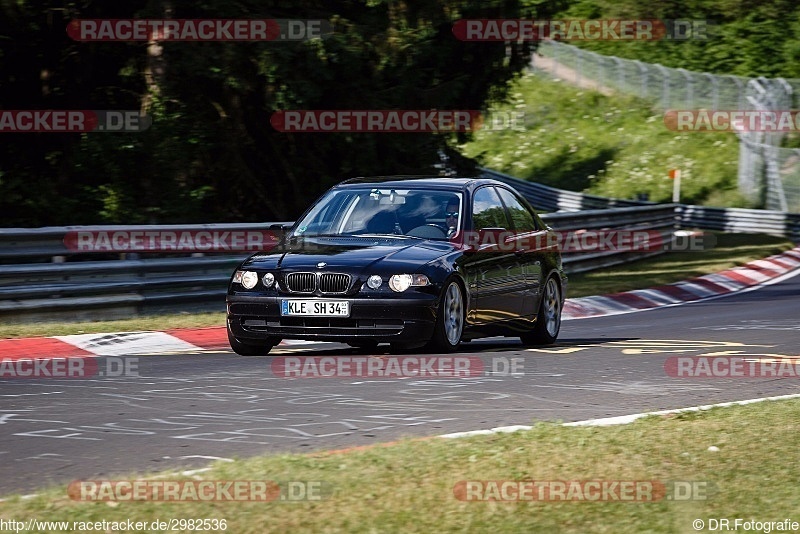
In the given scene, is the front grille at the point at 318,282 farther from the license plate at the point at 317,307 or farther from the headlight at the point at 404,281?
the headlight at the point at 404,281

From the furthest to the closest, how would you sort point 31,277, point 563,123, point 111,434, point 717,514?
1. point 563,123
2. point 31,277
3. point 111,434
4. point 717,514

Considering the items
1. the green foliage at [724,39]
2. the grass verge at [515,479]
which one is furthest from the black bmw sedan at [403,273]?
the green foliage at [724,39]

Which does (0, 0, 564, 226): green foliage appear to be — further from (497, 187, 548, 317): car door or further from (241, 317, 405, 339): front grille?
(241, 317, 405, 339): front grille

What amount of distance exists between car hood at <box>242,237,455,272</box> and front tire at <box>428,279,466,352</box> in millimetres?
316

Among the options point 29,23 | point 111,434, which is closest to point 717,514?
point 111,434

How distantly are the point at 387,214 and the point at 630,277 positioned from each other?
10320 mm

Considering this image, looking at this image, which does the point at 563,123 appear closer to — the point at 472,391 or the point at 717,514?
the point at 472,391

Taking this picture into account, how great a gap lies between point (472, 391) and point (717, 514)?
380cm

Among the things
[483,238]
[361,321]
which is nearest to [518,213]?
[483,238]

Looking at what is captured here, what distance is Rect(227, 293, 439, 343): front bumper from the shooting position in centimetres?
1058

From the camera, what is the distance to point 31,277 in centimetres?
1366

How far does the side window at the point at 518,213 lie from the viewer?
507 inches

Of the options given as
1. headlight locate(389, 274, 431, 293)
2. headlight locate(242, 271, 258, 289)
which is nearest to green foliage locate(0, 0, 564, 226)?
headlight locate(242, 271, 258, 289)

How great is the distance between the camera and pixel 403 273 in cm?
1065
